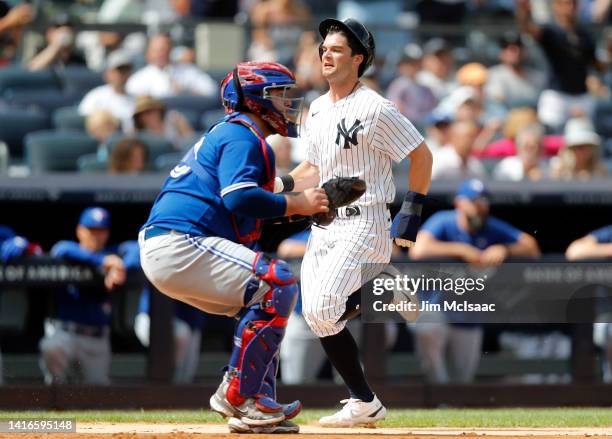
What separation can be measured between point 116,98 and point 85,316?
2411mm

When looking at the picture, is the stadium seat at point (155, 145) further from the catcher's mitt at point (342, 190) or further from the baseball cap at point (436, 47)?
the catcher's mitt at point (342, 190)

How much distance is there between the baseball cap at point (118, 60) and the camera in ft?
33.3

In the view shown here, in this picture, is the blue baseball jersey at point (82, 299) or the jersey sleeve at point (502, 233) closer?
the blue baseball jersey at point (82, 299)

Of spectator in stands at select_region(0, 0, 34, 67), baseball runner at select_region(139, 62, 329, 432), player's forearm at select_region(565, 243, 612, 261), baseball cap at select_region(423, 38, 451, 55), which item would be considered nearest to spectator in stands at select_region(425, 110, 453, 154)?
player's forearm at select_region(565, 243, 612, 261)

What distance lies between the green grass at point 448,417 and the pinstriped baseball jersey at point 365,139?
3.99 ft

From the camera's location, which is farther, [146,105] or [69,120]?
[69,120]

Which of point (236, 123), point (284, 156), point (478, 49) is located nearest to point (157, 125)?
point (284, 156)

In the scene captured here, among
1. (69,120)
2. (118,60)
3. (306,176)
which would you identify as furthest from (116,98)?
(306,176)

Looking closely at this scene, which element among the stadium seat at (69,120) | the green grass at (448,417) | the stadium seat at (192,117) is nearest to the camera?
the green grass at (448,417)

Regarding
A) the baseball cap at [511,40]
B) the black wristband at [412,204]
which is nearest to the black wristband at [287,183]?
the black wristband at [412,204]

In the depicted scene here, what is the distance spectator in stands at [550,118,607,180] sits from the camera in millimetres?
9359

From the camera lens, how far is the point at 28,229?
888 cm

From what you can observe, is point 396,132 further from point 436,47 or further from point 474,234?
point 436,47

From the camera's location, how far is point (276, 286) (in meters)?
5.03
